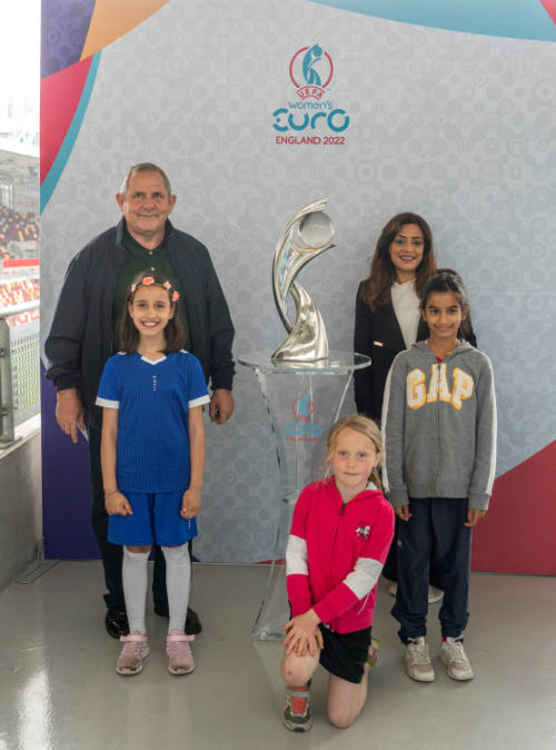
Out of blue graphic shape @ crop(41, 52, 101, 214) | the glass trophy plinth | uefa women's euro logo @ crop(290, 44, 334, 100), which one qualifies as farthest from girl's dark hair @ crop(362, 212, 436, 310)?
blue graphic shape @ crop(41, 52, 101, 214)

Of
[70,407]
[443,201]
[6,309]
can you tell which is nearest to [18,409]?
[6,309]

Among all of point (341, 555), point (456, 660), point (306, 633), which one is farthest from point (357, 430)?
point (456, 660)

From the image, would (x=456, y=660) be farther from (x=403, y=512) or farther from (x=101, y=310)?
(x=101, y=310)

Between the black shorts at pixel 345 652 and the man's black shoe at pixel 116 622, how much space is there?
824 mm

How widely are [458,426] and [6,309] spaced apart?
1.87 meters

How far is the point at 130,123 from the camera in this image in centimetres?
299

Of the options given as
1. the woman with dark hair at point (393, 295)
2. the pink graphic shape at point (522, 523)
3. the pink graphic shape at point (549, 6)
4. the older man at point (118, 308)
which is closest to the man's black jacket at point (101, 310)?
the older man at point (118, 308)

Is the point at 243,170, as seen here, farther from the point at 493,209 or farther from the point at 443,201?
the point at 493,209

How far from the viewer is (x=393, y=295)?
2830mm

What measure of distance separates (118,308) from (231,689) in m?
1.27

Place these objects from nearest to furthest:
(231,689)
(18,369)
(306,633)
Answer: (306,633)
(231,689)
(18,369)

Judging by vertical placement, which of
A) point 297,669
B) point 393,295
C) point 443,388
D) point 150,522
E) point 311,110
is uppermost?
point 311,110

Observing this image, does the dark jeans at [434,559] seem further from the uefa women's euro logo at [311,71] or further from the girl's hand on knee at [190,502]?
the uefa women's euro logo at [311,71]

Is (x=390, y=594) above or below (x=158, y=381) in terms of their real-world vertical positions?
below
